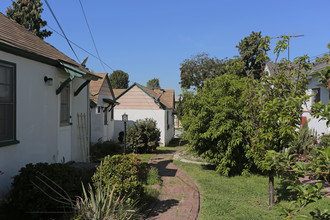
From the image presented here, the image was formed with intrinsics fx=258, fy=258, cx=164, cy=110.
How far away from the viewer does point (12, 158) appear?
5.45 m

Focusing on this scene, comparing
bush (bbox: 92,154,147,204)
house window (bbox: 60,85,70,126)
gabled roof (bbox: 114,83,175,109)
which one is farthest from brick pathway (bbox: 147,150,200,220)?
gabled roof (bbox: 114,83,175,109)

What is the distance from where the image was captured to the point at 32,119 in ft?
20.3

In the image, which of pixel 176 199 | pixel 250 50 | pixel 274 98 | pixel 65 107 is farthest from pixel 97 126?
pixel 250 50

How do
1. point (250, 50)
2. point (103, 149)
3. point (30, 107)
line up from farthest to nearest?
point (250, 50) → point (103, 149) → point (30, 107)

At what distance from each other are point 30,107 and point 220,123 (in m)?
6.13

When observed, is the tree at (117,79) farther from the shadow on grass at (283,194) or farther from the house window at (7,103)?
the house window at (7,103)

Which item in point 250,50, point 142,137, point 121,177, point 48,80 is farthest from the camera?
point 250,50

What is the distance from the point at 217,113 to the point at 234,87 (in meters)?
1.12

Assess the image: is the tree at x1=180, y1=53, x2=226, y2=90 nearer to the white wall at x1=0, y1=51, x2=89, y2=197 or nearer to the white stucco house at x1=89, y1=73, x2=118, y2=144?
the white stucco house at x1=89, y1=73, x2=118, y2=144

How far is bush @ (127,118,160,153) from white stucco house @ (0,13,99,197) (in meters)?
7.04

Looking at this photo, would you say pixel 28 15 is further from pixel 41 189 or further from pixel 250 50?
pixel 41 189

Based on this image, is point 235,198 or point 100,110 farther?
point 100,110

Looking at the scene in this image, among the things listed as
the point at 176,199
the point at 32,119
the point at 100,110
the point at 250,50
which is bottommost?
the point at 176,199

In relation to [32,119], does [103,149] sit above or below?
below
